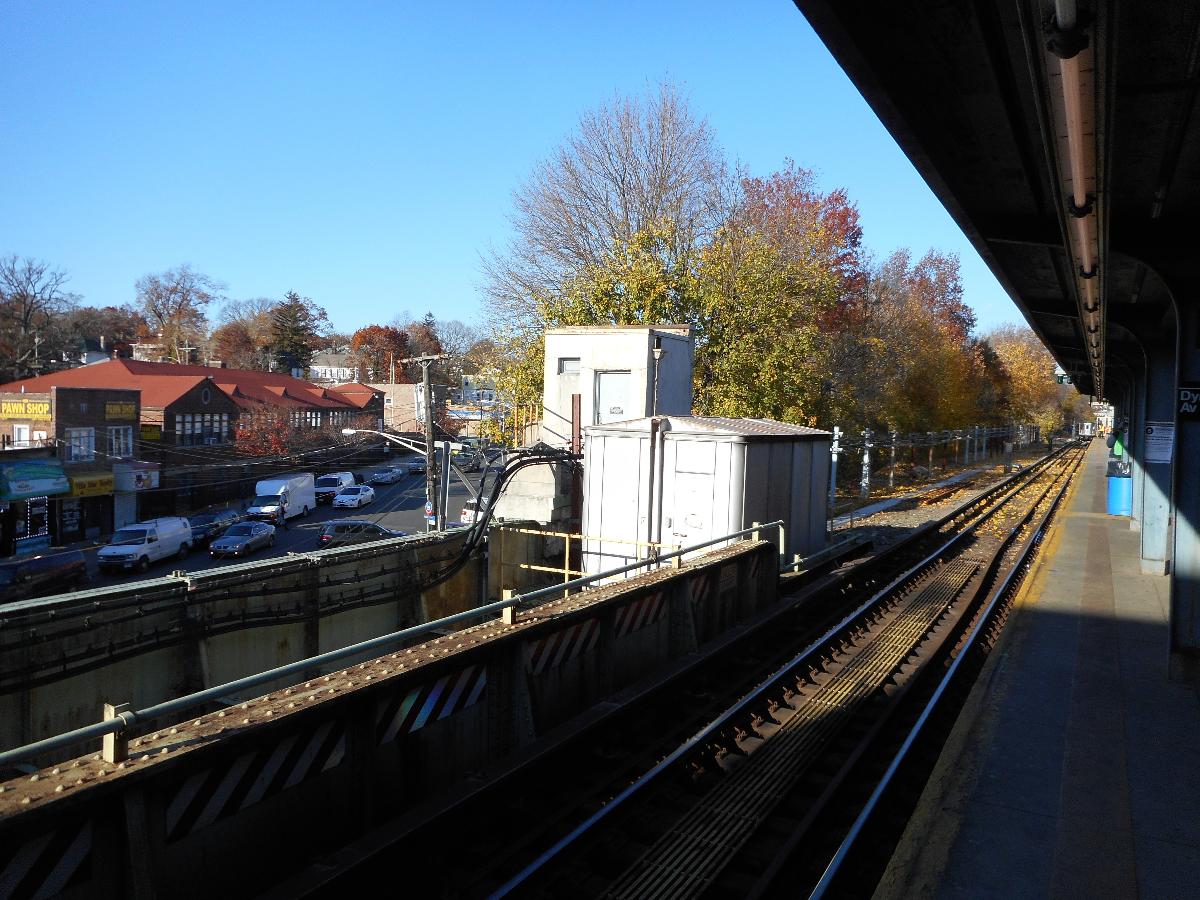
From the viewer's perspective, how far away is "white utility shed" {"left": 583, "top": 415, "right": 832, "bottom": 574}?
44.1ft

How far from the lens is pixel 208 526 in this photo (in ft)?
111

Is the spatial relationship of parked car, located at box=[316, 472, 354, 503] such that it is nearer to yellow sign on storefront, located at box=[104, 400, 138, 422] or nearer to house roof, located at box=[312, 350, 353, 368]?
yellow sign on storefront, located at box=[104, 400, 138, 422]

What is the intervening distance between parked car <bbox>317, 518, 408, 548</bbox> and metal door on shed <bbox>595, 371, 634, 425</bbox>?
7.70 meters

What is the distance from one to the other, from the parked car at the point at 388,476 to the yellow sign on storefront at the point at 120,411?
15.9m

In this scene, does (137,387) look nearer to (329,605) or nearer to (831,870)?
(329,605)

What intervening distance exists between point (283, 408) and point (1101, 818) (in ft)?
174

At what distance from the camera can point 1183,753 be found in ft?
22.5

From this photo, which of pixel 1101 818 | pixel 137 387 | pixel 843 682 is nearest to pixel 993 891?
pixel 1101 818

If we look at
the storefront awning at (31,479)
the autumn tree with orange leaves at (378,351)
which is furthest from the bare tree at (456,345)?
the storefront awning at (31,479)

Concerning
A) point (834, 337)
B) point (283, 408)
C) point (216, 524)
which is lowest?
point (216, 524)

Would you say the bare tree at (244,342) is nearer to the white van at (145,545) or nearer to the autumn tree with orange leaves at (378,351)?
the autumn tree with orange leaves at (378,351)

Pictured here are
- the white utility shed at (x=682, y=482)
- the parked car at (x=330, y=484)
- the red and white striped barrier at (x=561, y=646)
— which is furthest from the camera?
the parked car at (x=330, y=484)

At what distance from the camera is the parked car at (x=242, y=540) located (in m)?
30.6

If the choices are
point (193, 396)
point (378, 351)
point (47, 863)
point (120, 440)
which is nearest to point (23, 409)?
point (120, 440)
